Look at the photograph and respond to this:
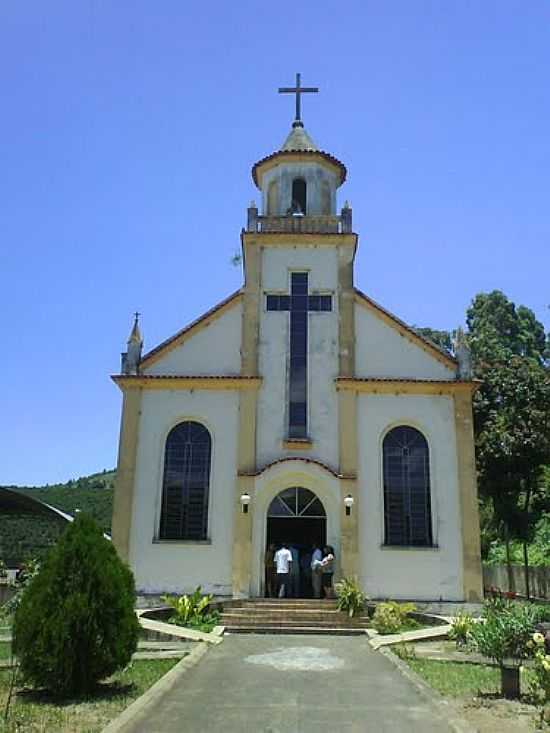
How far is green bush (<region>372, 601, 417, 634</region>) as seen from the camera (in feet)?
54.6

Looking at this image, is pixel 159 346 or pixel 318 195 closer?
pixel 159 346

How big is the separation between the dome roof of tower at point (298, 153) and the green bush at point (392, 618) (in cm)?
1590

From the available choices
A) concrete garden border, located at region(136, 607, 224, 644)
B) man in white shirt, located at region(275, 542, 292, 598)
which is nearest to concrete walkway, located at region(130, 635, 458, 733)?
concrete garden border, located at region(136, 607, 224, 644)

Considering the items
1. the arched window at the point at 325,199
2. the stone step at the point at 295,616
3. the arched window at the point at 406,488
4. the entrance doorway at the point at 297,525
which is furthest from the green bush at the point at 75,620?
the arched window at the point at 325,199

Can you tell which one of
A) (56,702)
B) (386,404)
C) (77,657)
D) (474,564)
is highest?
(386,404)

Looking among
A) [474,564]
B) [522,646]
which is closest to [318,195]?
[474,564]

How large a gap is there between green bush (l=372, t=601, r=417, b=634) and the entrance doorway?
3.59 metres

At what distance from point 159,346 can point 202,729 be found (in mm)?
15533

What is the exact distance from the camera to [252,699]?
939cm

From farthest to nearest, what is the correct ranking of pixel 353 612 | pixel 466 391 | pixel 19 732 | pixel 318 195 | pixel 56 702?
pixel 318 195, pixel 466 391, pixel 353 612, pixel 56 702, pixel 19 732

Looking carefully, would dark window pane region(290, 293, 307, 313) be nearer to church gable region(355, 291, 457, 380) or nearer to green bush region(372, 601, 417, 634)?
church gable region(355, 291, 457, 380)

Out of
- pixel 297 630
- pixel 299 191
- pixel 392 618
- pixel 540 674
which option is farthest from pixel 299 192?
pixel 540 674

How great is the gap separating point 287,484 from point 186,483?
124 inches

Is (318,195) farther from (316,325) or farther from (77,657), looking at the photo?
(77,657)
